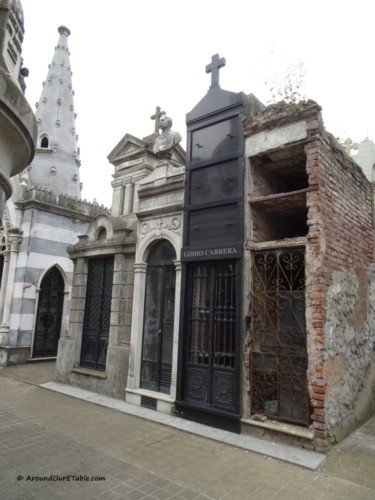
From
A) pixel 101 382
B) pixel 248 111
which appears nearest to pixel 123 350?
pixel 101 382

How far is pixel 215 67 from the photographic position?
756 centimetres

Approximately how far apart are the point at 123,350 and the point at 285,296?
3843 millimetres

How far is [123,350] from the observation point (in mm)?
7945

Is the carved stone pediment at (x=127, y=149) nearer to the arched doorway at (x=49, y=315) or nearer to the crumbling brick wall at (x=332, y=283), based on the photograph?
the crumbling brick wall at (x=332, y=283)

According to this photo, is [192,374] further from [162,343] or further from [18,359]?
[18,359]

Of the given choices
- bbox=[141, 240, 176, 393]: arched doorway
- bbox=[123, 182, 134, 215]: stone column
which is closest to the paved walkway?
bbox=[141, 240, 176, 393]: arched doorway

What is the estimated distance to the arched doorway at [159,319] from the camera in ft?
24.4

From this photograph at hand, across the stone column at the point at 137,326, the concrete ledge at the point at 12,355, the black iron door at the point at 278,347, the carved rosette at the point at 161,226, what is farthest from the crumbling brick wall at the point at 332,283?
the concrete ledge at the point at 12,355

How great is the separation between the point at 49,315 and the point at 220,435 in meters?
9.85

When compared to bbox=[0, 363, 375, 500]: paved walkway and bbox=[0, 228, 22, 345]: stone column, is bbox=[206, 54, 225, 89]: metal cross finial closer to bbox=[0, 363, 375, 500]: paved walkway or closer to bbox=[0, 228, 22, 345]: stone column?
bbox=[0, 363, 375, 500]: paved walkway

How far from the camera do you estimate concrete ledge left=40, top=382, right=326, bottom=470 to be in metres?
4.91

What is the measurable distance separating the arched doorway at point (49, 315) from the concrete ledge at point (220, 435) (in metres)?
5.68

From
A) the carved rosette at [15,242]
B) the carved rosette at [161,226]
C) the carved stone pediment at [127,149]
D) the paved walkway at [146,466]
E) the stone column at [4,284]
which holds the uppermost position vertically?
the carved stone pediment at [127,149]

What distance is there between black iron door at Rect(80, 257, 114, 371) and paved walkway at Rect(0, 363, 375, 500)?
2.29 meters
